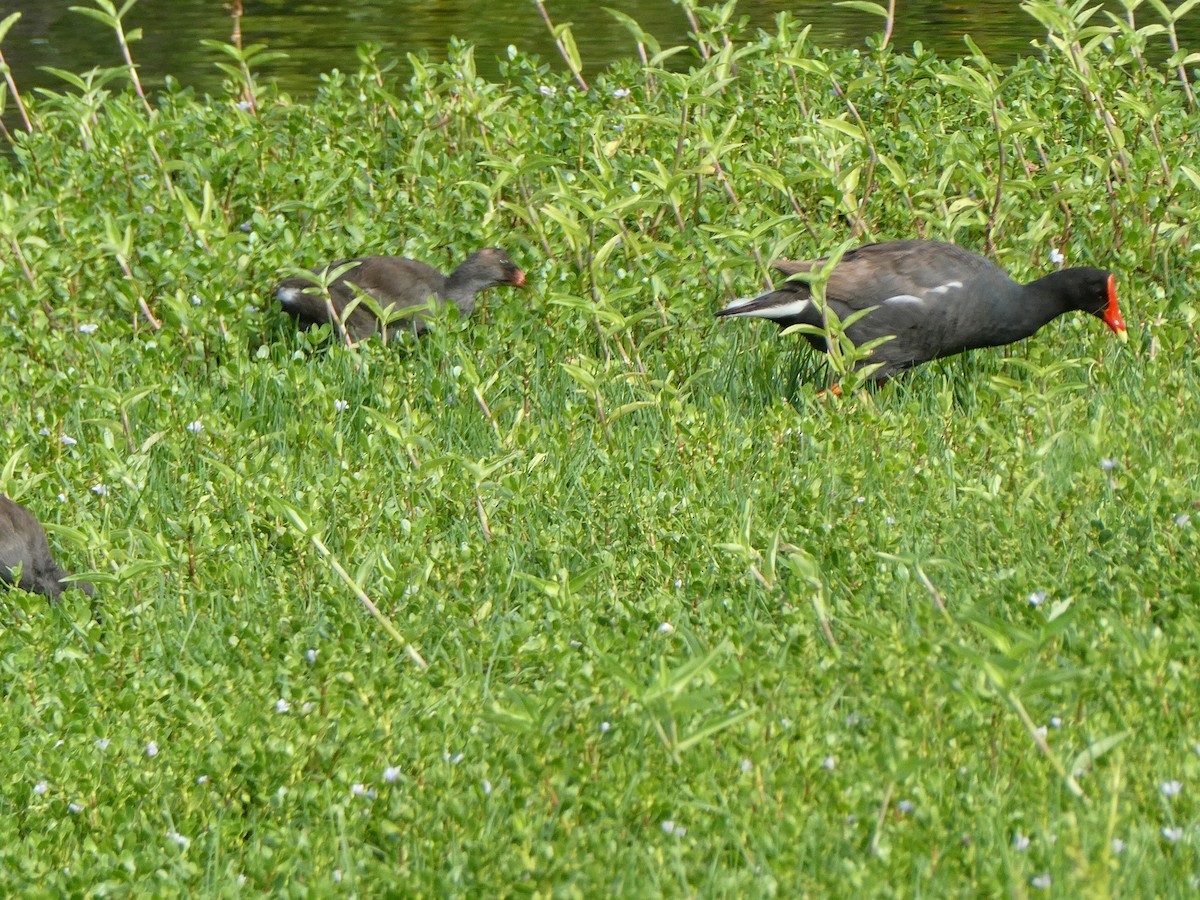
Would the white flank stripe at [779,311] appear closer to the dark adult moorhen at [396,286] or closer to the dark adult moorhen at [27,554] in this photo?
the dark adult moorhen at [396,286]

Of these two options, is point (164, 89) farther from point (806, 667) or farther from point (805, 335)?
point (806, 667)

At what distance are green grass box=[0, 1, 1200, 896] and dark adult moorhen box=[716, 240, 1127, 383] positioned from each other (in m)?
0.16

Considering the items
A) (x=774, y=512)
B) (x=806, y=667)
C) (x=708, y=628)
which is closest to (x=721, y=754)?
(x=806, y=667)

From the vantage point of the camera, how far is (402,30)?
13.5 meters

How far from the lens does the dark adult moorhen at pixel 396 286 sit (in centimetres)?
696

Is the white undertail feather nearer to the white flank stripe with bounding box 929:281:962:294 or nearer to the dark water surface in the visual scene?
the white flank stripe with bounding box 929:281:962:294

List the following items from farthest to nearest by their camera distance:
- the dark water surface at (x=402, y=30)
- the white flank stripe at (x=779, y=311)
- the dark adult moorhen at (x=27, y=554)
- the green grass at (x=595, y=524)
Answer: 1. the dark water surface at (x=402, y=30)
2. the white flank stripe at (x=779, y=311)
3. the dark adult moorhen at (x=27, y=554)
4. the green grass at (x=595, y=524)

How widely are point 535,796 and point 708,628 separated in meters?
0.99

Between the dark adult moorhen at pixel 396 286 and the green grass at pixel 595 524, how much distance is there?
177 mm

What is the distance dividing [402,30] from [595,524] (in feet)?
30.9

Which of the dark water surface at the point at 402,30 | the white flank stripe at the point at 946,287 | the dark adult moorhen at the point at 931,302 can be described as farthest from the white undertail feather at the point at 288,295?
the dark water surface at the point at 402,30

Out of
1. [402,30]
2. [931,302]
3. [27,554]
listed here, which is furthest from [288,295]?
[402,30]

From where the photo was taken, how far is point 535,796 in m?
3.52

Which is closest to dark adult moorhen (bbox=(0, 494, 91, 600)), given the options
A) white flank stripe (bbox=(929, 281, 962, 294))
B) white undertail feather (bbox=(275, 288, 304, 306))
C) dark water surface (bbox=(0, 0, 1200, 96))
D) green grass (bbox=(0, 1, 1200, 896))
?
green grass (bbox=(0, 1, 1200, 896))
